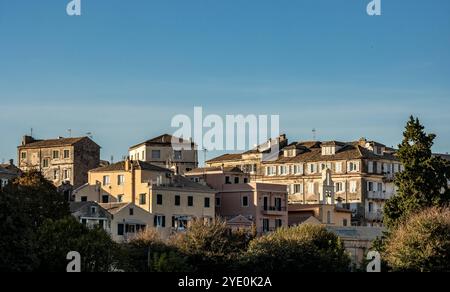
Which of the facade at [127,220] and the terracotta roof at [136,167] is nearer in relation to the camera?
the facade at [127,220]

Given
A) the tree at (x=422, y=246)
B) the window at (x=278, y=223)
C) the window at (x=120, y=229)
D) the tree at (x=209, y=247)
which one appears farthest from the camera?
the window at (x=278, y=223)

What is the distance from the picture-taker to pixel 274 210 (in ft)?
396

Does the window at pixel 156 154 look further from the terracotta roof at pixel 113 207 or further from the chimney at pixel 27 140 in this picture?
the terracotta roof at pixel 113 207

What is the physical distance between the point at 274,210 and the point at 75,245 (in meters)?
41.7

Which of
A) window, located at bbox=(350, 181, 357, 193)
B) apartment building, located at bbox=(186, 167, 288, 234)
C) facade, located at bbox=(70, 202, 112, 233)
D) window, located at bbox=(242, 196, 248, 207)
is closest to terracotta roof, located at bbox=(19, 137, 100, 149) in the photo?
apartment building, located at bbox=(186, 167, 288, 234)

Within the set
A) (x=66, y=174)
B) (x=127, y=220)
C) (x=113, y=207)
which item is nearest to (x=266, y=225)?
(x=113, y=207)

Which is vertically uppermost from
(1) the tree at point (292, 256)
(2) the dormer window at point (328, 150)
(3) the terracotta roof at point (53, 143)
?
(3) the terracotta roof at point (53, 143)

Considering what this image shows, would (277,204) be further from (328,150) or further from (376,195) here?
(328,150)

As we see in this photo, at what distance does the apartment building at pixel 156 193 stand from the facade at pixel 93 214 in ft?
16.3

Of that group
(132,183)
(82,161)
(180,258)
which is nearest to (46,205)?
(180,258)

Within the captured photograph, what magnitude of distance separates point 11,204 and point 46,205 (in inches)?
870

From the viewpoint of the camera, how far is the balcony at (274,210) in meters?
120

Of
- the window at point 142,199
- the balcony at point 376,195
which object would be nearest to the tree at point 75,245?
the window at point 142,199
